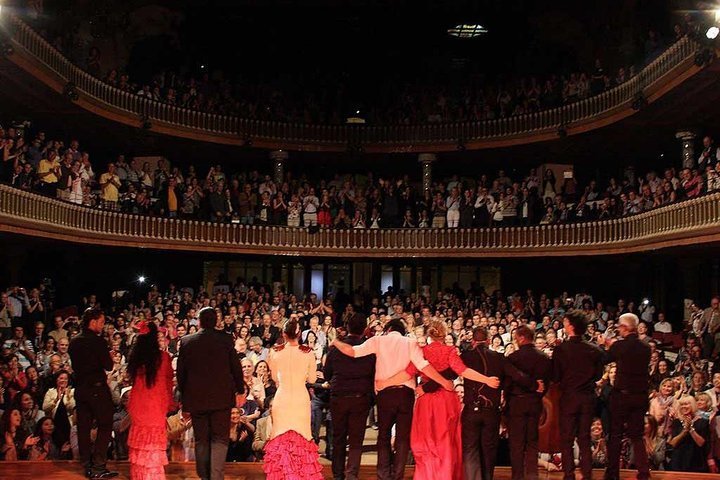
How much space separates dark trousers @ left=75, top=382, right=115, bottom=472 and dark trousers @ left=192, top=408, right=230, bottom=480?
1005mm

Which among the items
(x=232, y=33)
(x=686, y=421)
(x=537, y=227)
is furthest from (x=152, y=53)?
(x=686, y=421)

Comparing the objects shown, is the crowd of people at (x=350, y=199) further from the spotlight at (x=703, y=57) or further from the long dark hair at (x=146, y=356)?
the long dark hair at (x=146, y=356)

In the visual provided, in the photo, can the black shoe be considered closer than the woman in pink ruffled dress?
No

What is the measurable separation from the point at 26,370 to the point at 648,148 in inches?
668

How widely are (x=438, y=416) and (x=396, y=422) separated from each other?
0.36 m

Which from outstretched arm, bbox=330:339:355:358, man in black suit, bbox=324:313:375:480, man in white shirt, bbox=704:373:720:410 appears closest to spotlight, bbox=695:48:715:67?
man in white shirt, bbox=704:373:720:410

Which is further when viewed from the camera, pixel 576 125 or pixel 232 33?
pixel 232 33

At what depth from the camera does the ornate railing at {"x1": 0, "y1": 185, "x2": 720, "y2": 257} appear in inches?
604

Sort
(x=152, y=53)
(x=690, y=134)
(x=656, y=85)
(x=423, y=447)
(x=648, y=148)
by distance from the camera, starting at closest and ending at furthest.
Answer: (x=423, y=447) < (x=656, y=85) < (x=690, y=134) < (x=648, y=148) < (x=152, y=53)

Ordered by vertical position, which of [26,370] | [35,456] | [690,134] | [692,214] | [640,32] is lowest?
[35,456]

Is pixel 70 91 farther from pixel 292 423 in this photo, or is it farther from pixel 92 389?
pixel 292 423

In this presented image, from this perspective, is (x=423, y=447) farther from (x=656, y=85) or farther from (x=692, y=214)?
(x=656, y=85)

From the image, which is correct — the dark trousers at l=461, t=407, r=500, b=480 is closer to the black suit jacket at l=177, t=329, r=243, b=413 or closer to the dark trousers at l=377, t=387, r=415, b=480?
the dark trousers at l=377, t=387, r=415, b=480

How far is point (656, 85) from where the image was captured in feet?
56.1
